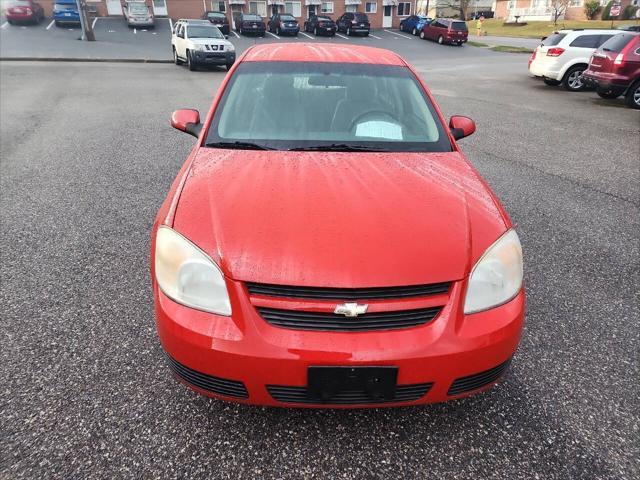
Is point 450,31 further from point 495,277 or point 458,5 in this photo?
point 458,5

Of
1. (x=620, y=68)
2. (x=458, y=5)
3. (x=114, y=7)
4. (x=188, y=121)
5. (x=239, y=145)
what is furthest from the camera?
(x=458, y=5)

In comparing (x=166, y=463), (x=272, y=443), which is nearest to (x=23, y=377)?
(x=166, y=463)

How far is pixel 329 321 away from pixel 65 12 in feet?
109

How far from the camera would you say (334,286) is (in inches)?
63.8

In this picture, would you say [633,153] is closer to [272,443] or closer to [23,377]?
[272,443]

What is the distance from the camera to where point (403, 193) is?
6.84ft

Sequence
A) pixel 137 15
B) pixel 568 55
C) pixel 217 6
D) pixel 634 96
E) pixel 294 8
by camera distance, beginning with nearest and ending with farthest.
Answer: pixel 634 96 < pixel 568 55 < pixel 137 15 < pixel 217 6 < pixel 294 8

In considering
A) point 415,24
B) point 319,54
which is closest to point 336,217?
point 319,54

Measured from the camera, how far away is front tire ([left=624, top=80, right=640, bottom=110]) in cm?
1007

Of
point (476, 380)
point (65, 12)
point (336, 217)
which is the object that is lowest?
point (476, 380)

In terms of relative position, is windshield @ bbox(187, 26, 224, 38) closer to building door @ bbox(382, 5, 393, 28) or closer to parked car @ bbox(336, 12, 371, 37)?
parked car @ bbox(336, 12, 371, 37)

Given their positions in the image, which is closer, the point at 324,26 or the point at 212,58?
the point at 212,58

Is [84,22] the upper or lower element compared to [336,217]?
upper

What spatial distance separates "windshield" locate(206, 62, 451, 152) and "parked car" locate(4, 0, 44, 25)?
33.5 metres
